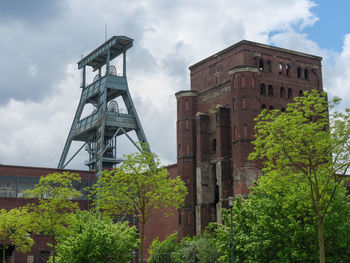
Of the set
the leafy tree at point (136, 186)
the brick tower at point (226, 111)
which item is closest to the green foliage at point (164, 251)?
the brick tower at point (226, 111)

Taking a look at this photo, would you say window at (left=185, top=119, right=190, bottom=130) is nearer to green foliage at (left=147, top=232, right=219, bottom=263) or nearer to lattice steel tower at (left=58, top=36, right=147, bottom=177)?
green foliage at (left=147, top=232, right=219, bottom=263)

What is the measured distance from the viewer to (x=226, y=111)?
55.6m

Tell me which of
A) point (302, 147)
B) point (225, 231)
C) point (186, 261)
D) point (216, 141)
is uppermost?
point (216, 141)

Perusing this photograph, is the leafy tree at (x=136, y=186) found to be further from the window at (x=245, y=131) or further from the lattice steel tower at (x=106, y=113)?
the lattice steel tower at (x=106, y=113)

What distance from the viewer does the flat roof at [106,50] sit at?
84.8 metres

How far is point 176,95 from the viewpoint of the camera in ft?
204

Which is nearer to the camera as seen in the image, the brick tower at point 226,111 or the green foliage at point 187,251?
the green foliage at point 187,251

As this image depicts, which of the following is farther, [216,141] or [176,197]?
[216,141]

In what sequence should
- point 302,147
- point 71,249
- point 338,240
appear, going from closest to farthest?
point 302,147 → point 338,240 → point 71,249

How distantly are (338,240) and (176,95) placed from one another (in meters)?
34.2

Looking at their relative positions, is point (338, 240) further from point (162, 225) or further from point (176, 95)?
point (162, 225)

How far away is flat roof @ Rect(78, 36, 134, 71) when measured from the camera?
278 feet

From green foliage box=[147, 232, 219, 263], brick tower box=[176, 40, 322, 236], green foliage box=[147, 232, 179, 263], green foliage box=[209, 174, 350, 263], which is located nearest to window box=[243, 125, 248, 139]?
brick tower box=[176, 40, 322, 236]

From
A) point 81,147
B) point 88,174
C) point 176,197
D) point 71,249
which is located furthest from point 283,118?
point 81,147
